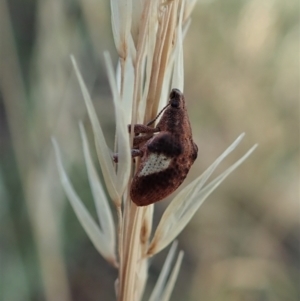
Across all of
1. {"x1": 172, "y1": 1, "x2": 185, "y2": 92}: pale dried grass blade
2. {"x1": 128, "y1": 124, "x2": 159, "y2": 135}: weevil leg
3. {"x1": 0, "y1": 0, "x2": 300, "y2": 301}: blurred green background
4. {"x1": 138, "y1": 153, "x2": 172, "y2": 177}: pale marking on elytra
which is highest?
{"x1": 172, "y1": 1, "x2": 185, "y2": 92}: pale dried grass blade

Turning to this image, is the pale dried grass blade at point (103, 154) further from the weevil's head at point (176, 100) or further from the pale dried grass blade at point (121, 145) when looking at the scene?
the weevil's head at point (176, 100)

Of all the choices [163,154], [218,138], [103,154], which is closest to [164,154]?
[163,154]

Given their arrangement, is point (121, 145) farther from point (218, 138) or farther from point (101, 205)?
point (218, 138)

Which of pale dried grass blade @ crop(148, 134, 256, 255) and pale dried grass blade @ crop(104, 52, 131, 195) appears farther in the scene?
pale dried grass blade @ crop(148, 134, 256, 255)

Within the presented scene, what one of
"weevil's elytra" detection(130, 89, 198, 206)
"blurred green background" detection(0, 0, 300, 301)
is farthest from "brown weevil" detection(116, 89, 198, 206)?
"blurred green background" detection(0, 0, 300, 301)

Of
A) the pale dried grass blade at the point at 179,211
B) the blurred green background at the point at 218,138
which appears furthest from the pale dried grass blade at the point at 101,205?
the blurred green background at the point at 218,138

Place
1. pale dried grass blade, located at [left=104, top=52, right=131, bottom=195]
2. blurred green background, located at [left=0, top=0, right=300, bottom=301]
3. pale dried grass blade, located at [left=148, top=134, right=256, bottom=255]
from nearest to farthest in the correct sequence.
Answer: pale dried grass blade, located at [left=104, top=52, right=131, bottom=195] < pale dried grass blade, located at [left=148, top=134, right=256, bottom=255] < blurred green background, located at [left=0, top=0, right=300, bottom=301]

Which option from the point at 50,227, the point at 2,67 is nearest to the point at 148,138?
the point at 50,227

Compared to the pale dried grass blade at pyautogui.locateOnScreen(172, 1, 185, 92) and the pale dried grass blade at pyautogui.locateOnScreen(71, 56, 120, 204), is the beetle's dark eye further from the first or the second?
the pale dried grass blade at pyautogui.locateOnScreen(71, 56, 120, 204)
